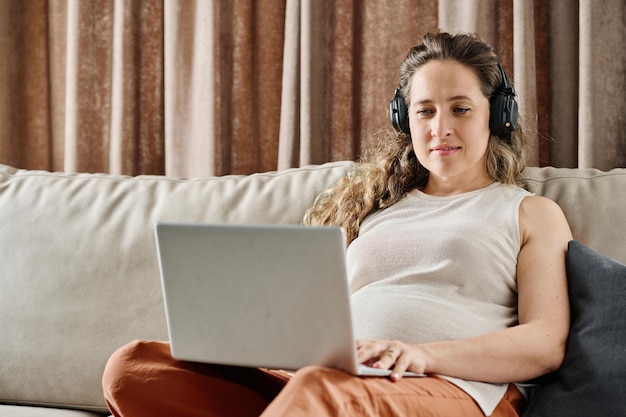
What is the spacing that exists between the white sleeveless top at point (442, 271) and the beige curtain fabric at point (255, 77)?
1.24 ft

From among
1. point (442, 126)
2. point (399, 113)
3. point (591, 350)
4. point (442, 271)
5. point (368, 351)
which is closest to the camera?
point (368, 351)

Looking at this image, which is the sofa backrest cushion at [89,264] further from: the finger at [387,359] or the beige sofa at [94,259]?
the finger at [387,359]

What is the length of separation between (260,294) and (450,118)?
67 centimetres

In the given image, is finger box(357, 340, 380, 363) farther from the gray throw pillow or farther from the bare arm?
the gray throw pillow

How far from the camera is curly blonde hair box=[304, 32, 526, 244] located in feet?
5.07

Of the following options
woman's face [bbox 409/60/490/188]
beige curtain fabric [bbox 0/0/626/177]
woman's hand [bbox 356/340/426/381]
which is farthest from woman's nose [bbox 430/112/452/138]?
woman's hand [bbox 356/340/426/381]

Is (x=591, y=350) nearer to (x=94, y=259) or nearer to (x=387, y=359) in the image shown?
(x=387, y=359)

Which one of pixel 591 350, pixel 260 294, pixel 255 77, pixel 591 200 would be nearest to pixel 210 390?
pixel 260 294

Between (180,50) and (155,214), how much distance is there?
58cm

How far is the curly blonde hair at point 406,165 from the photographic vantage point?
5.07ft

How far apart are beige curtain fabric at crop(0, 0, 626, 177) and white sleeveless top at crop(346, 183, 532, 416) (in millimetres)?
378

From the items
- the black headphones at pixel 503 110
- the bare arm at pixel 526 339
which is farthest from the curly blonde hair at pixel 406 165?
the bare arm at pixel 526 339

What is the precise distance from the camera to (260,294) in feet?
3.32

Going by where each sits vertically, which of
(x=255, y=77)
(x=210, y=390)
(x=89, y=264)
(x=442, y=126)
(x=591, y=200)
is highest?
(x=255, y=77)
